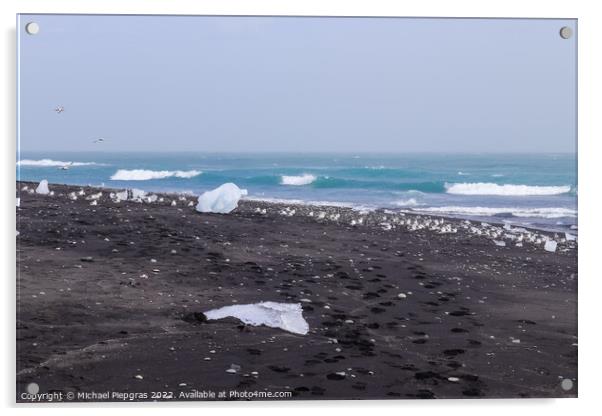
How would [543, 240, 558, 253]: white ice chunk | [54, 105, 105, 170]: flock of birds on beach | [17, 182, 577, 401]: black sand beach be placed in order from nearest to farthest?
1. [17, 182, 577, 401]: black sand beach
2. [54, 105, 105, 170]: flock of birds on beach
3. [543, 240, 558, 253]: white ice chunk

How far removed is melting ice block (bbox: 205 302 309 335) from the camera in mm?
3340

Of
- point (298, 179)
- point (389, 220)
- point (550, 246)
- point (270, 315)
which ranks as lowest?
point (270, 315)

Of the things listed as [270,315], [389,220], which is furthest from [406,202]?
[270,315]

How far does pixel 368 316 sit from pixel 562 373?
1.06m

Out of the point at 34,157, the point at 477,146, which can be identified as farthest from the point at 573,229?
the point at 34,157

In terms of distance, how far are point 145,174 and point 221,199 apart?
0.44 meters

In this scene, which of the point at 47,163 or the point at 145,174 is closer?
the point at 47,163

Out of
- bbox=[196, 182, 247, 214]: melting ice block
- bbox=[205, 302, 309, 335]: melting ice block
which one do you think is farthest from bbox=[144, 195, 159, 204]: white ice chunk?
bbox=[205, 302, 309, 335]: melting ice block

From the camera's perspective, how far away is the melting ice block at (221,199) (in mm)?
3486

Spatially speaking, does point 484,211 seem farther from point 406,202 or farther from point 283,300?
point 283,300

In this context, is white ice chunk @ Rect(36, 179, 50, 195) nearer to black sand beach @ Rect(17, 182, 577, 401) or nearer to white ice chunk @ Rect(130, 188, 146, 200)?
black sand beach @ Rect(17, 182, 577, 401)

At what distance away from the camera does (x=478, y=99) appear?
351cm

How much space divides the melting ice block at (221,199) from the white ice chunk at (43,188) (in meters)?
0.79

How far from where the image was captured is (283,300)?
11.1 feet
